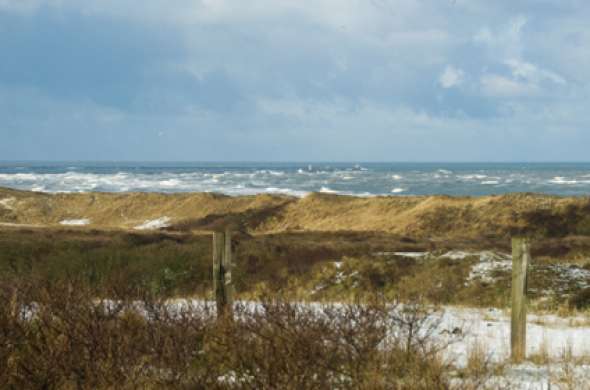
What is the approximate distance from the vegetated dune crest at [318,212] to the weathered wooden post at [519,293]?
2135 cm

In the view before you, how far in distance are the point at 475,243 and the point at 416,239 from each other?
257 centimetres

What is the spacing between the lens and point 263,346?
5828 mm

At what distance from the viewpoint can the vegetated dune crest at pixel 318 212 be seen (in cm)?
3102

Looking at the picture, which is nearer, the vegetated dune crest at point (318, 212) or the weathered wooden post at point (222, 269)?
the weathered wooden post at point (222, 269)

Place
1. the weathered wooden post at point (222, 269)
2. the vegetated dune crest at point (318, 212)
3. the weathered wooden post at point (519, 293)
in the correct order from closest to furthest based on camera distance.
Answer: the weathered wooden post at point (519, 293)
the weathered wooden post at point (222, 269)
the vegetated dune crest at point (318, 212)

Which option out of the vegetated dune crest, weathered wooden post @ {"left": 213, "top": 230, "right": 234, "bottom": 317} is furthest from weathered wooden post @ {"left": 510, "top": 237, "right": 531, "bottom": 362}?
the vegetated dune crest

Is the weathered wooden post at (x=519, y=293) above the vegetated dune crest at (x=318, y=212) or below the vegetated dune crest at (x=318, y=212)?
above

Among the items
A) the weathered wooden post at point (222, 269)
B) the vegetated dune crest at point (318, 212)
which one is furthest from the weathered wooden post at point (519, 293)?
→ the vegetated dune crest at point (318, 212)

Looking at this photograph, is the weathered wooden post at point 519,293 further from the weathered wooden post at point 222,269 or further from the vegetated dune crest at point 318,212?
the vegetated dune crest at point 318,212

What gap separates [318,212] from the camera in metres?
39.6

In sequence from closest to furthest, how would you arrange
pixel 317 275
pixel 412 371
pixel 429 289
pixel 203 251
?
1. pixel 412 371
2. pixel 429 289
3. pixel 317 275
4. pixel 203 251

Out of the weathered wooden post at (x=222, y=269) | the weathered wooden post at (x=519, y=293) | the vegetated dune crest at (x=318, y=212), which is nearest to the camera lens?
the weathered wooden post at (x=519, y=293)

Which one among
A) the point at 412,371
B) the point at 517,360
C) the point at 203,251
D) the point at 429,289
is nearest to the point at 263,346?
the point at 412,371

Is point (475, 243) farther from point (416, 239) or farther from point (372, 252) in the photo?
point (372, 252)
